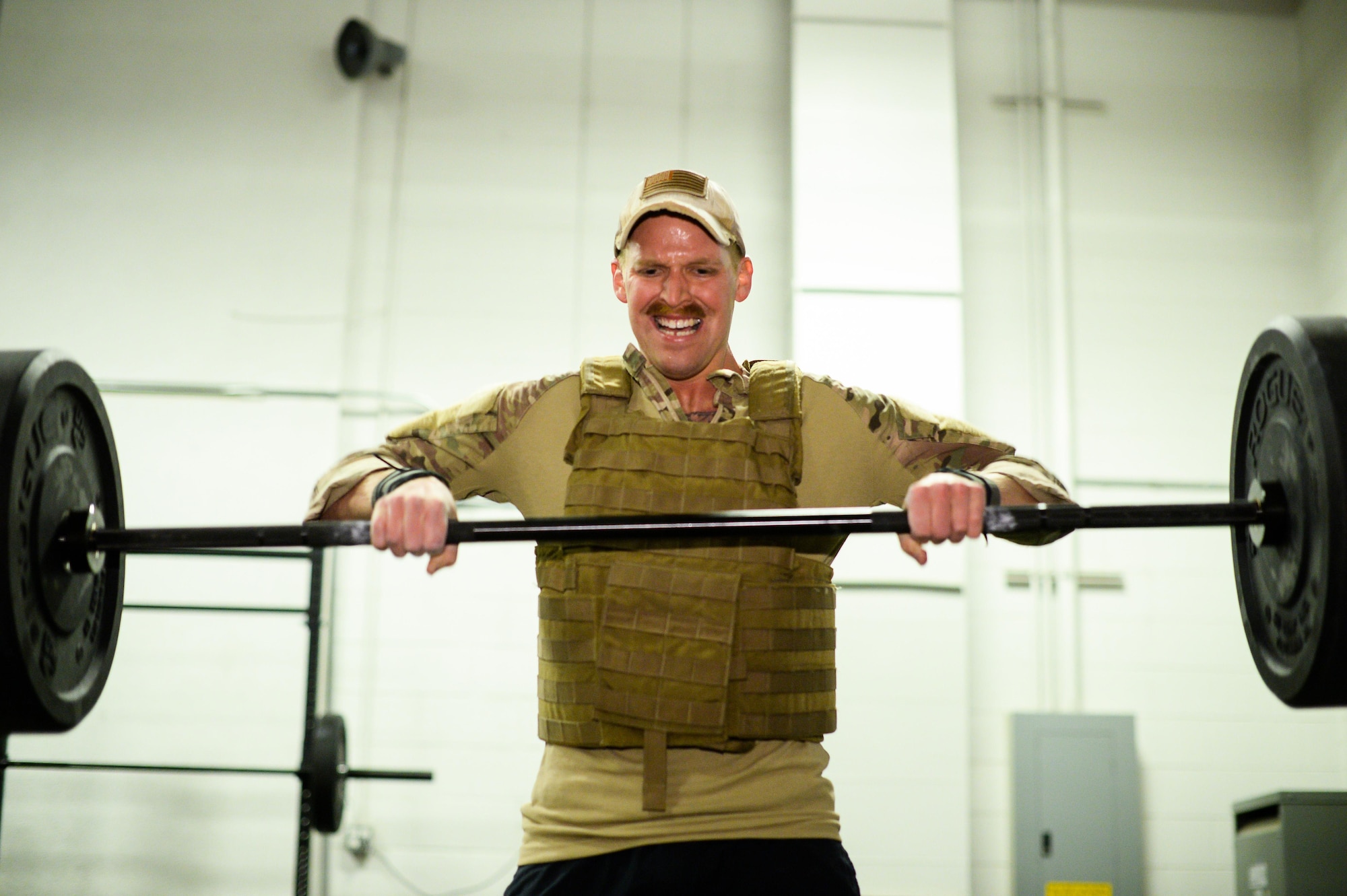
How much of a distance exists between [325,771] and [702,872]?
2.21 meters

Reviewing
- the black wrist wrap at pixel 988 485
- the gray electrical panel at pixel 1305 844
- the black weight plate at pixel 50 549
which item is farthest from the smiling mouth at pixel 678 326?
the gray electrical panel at pixel 1305 844

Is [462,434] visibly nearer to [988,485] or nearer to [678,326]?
[678,326]

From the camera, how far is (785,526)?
5.94ft

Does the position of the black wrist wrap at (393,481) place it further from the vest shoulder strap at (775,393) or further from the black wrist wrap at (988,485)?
the black wrist wrap at (988,485)

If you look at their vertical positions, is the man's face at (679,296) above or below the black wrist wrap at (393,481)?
above

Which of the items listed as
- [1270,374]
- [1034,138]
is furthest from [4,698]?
[1034,138]

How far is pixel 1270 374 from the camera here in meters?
1.92

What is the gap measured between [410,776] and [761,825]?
2.21 meters

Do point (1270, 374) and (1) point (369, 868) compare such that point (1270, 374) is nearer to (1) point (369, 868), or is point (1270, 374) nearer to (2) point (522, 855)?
(2) point (522, 855)

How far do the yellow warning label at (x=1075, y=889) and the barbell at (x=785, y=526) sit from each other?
256 cm

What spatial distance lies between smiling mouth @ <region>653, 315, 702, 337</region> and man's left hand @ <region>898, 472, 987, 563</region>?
52cm

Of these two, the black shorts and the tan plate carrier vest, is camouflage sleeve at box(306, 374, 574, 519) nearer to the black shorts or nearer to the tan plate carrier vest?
the tan plate carrier vest

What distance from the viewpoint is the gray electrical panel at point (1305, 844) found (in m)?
3.58

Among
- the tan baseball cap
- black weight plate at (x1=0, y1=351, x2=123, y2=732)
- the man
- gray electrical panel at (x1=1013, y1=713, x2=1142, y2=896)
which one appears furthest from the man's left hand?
gray electrical panel at (x1=1013, y1=713, x2=1142, y2=896)
